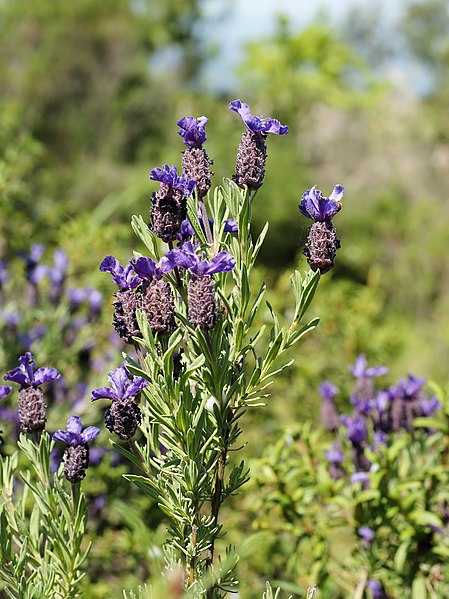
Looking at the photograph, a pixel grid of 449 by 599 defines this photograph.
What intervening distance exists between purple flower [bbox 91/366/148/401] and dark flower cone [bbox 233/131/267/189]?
275mm

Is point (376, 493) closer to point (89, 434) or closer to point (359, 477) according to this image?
point (359, 477)

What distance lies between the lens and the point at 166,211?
84 centimetres

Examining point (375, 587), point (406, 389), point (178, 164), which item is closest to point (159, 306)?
point (406, 389)

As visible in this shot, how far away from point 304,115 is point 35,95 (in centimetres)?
591

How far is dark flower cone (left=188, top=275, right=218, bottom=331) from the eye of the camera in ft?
2.56

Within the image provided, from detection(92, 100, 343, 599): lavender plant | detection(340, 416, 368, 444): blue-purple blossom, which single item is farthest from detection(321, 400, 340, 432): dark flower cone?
detection(92, 100, 343, 599): lavender plant

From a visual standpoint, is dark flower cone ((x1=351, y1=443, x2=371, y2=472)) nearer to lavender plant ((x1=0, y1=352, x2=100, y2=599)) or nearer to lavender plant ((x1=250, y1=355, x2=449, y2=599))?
lavender plant ((x1=250, y1=355, x2=449, y2=599))

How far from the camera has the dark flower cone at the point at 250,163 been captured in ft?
2.89

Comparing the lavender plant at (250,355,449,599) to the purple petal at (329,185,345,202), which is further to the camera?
the lavender plant at (250,355,449,599)

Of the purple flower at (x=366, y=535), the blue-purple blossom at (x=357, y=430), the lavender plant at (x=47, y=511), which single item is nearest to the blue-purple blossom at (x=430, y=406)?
the blue-purple blossom at (x=357, y=430)

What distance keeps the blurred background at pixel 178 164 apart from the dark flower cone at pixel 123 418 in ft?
1.00

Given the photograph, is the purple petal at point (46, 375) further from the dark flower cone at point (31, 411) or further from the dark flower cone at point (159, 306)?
the dark flower cone at point (159, 306)

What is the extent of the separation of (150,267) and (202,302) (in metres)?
0.08

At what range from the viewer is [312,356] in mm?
2979
